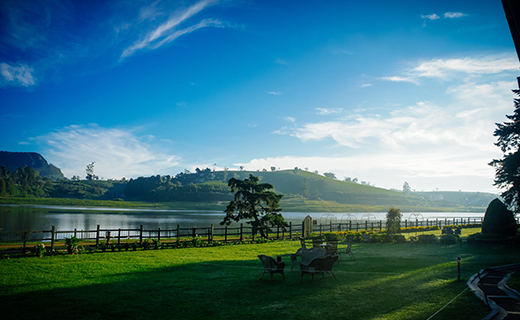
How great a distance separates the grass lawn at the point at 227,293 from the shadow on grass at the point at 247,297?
0.02 m

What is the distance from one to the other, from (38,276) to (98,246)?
29.7 ft

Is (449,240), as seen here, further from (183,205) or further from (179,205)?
(179,205)

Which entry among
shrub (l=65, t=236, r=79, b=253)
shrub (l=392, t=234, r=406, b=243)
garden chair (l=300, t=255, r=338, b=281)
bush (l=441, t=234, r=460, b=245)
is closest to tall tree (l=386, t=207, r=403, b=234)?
shrub (l=392, t=234, r=406, b=243)

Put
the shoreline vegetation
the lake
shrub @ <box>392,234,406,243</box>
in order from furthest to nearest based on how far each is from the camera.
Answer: the shoreline vegetation < the lake < shrub @ <box>392,234,406,243</box>

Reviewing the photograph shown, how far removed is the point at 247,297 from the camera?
26.3 ft

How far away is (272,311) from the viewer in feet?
22.5

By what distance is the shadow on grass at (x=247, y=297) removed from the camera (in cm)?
666

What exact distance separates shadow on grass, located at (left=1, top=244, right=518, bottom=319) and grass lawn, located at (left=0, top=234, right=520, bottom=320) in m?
0.02

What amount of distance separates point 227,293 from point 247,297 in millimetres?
708

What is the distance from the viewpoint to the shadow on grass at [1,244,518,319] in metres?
6.66

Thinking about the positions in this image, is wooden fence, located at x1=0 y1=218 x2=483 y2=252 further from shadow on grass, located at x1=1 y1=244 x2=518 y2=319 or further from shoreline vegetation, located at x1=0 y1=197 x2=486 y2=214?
shoreline vegetation, located at x1=0 y1=197 x2=486 y2=214

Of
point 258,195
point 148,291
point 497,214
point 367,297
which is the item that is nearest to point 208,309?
point 148,291

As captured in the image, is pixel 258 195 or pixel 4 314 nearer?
pixel 4 314

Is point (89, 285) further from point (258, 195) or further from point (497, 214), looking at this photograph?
point (497, 214)
